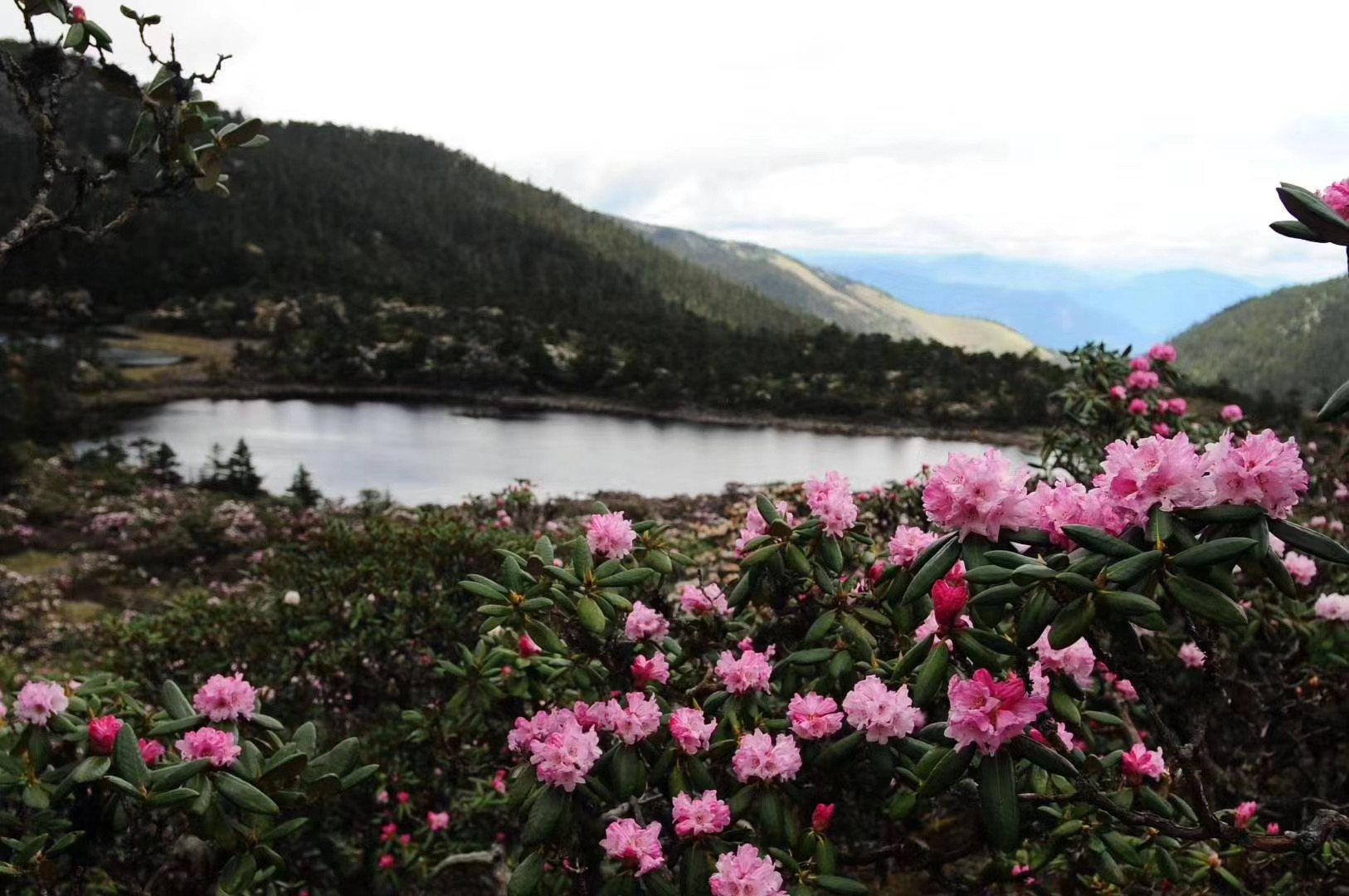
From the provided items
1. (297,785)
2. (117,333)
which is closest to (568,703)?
(297,785)

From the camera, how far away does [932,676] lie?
1245 millimetres

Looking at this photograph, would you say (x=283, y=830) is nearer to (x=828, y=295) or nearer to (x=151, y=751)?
(x=151, y=751)

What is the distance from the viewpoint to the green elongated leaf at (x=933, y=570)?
126 centimetres

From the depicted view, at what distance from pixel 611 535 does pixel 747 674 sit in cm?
47

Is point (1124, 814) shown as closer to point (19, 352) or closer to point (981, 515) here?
point (981, 515)

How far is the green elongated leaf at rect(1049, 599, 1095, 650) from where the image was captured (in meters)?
1.05

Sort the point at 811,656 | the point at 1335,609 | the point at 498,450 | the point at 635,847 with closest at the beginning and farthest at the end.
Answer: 1. the point at 635,847
2. the point at 811,656
3. the point at 1335,609
4. the point at 498,450

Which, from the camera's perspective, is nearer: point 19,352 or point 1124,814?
point 1124,814

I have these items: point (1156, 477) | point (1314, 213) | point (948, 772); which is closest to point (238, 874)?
point (948, 772)

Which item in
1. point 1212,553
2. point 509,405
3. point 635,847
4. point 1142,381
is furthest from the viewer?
point 509,405

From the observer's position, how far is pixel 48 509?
36.0ft

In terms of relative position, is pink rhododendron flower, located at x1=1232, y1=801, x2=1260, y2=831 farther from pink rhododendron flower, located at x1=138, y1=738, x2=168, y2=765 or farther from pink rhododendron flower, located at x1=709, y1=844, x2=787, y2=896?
pink rhododendron flower, located at x1=138, y1=738, x2=168, y2=765

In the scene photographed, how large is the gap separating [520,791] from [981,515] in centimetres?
111

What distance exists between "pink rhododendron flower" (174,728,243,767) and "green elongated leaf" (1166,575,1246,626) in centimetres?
189
